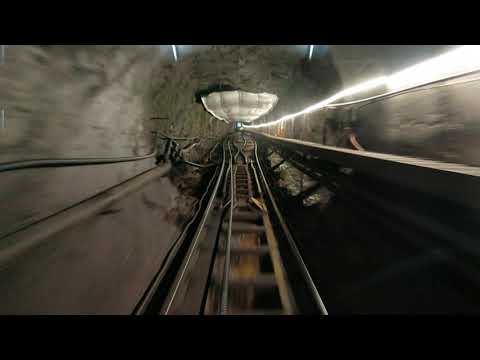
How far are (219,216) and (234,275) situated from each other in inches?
69.5

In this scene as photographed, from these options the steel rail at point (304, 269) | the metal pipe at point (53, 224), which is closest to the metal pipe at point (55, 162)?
the metal pipe at point (53, 224)

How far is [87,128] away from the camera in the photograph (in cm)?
234

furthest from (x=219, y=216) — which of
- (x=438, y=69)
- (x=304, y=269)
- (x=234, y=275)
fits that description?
(x=438, y=69)

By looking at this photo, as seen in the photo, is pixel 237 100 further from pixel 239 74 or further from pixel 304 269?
pixel 304 269

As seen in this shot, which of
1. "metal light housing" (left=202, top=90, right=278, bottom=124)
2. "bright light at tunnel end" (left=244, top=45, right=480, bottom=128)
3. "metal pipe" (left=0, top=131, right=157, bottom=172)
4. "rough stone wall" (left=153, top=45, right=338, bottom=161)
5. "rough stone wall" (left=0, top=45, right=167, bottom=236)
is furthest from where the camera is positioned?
"metal light housing" (left=202, top=90, right=278, bottom=124)

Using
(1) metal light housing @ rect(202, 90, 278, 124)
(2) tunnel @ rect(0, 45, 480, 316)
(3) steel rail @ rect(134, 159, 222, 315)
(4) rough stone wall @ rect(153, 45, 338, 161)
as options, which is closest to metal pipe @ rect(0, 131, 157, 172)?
(2) tunnel @ rect(0, 45, 480, 316)

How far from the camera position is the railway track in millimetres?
2160

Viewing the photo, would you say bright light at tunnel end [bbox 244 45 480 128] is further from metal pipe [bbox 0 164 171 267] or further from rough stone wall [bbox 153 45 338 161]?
rough stone wall [bbox 153 45 338 161]

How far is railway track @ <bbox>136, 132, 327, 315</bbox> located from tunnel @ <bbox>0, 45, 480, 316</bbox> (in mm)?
19

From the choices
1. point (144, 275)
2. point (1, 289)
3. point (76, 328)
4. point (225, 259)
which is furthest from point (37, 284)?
point (225, 259)

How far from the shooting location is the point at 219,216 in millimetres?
4305

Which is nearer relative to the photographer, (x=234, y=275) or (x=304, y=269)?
(x=304, y=269)

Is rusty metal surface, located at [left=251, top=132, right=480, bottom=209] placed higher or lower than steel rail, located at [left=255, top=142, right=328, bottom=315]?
higher

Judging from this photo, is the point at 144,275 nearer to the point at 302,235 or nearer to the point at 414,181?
the point at 302,235
